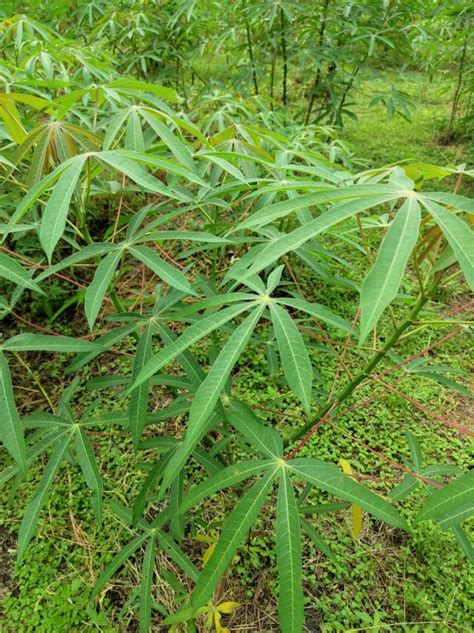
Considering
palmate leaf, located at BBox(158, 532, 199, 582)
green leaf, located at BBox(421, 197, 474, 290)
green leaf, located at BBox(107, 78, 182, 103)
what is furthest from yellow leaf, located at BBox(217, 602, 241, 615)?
green leaf, located at BBox(107, 78, 182, 103)

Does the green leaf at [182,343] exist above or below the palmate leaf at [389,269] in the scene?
below

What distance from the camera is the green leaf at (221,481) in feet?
2.25

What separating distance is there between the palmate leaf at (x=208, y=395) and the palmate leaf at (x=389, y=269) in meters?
0.22

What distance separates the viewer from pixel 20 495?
1372 millimetres

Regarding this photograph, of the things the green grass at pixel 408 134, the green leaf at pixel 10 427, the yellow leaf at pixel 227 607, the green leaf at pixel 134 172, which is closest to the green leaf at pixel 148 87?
the green leaf at pixel 134 172

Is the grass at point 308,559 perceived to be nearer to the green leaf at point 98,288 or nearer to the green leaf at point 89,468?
the green leaf at point 89,468

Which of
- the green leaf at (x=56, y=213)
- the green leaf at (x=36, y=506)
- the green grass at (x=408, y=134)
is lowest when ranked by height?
the green leaf at (x=36, y=506)

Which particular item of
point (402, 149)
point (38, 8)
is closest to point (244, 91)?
point (402, 149)

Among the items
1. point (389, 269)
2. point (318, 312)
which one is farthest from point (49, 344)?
point (389, 269)

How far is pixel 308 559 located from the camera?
1.18 meters

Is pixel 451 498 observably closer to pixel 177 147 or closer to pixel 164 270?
pixel 164 270

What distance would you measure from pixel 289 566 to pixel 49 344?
1.77 feet

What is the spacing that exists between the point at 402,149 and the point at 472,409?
2.11 meters

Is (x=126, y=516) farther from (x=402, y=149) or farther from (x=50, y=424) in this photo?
(x=402, y=149)
